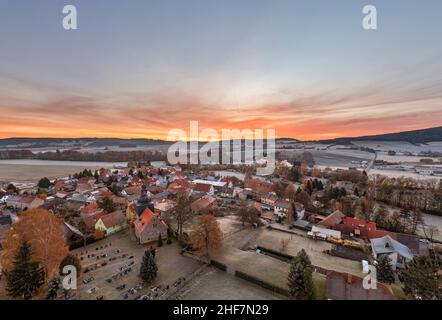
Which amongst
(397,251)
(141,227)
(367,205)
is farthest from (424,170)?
(141,227)

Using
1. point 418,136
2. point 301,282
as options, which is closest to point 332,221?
point 301,282

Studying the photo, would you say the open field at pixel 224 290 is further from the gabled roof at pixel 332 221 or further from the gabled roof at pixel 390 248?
the gabled roof at pixel 332 221

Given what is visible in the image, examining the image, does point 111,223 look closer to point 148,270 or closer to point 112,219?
point 112,219

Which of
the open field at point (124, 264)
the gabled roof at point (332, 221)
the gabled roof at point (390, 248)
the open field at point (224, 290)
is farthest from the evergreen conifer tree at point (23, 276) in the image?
the gabled roof at point (332, 221)

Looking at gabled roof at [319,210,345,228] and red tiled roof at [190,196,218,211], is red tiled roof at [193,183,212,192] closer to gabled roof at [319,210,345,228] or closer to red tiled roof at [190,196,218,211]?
red tiled roof at [190,196,218,211]

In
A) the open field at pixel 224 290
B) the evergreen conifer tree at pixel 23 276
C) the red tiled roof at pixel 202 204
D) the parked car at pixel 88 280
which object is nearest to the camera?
the evergreen conifer tree at pixel 23 276

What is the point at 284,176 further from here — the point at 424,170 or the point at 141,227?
the point at 141,227
